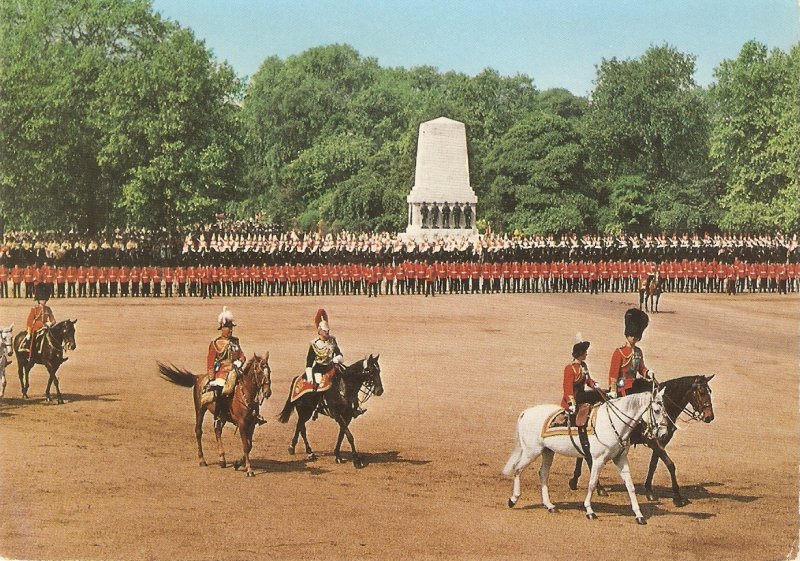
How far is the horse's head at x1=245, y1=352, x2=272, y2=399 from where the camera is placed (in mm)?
13695

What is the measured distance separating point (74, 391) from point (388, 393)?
552 cm

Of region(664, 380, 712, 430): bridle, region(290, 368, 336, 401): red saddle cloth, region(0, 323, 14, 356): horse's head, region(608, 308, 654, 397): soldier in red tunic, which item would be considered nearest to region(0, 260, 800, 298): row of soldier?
region(0, 323, 14, 356): horse's head

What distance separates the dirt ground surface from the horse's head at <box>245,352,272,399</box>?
1.15 m

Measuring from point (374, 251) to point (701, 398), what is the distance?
2642 centimetres

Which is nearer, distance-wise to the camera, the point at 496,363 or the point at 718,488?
the point at 718,488

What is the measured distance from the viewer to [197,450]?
51.9ft

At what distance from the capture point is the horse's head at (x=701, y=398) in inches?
491

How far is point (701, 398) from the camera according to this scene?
12531mm

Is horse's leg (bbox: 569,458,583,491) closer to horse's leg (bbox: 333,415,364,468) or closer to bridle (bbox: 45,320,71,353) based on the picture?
horse's leg (bbox: 333,415,364,468)

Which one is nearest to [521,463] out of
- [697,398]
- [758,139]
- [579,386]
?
[579,386]

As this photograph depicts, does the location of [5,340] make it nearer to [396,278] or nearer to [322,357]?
[322,357]

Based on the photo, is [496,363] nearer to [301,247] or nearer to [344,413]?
[344,413]

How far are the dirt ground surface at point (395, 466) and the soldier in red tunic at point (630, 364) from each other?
1.34 metres

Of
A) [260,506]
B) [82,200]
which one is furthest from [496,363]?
[82,200]
